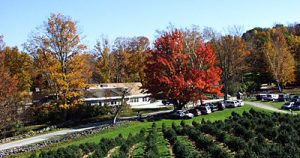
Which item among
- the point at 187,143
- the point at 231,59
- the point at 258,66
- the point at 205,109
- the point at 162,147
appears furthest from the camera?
the point at 258,66

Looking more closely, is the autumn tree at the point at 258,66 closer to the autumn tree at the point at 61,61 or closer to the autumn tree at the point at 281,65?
the autumn tree at the point at 281,65

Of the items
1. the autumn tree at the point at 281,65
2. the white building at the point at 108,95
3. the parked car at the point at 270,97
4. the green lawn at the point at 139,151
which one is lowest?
the green lawn at the point at 139,151

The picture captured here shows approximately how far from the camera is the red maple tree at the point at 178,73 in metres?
48.0

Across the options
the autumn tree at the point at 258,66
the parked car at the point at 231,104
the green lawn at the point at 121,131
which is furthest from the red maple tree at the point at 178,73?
the autumn tree at the point at 258,66

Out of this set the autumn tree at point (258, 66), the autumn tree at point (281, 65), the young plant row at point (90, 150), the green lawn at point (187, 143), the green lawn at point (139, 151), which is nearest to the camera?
the young plant row at point (90, 150)

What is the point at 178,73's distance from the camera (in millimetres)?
49938

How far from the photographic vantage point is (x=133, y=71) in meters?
81.8

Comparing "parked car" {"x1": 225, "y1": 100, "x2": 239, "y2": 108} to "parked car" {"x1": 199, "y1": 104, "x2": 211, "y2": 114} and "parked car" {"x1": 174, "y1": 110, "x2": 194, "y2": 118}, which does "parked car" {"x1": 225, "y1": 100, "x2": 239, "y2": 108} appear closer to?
"parked car" {"x1": 199, "y1": 104, "x2": 211, "y2": 114}

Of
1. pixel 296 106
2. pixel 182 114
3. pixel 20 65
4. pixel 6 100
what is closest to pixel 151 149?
pixel 182 114

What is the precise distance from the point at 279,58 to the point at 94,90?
37.3 meters

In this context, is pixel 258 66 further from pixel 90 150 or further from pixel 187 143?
pixel 90 150

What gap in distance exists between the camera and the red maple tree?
4803 cm

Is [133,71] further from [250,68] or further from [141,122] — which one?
[141,122]

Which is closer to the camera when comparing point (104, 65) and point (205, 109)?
point (205, 109)
